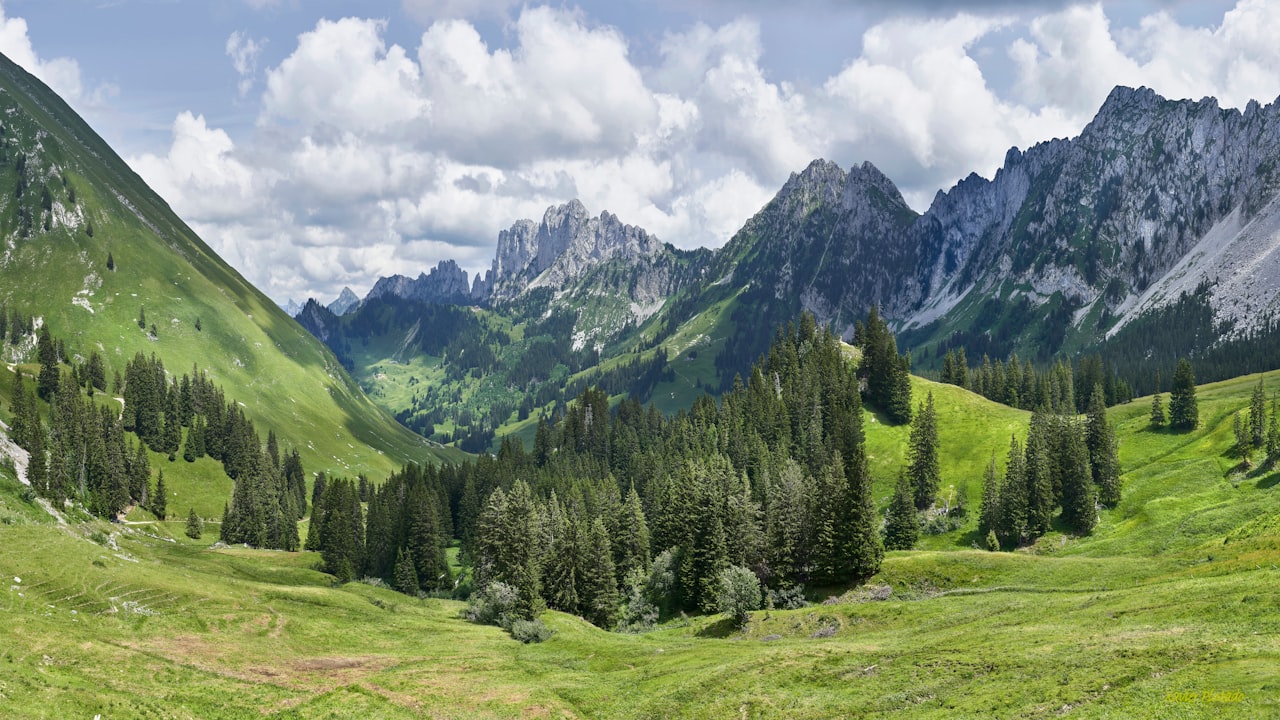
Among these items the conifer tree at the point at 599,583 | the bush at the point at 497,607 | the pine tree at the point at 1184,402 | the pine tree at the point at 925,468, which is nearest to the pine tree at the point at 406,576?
the bush at the point at 497,607

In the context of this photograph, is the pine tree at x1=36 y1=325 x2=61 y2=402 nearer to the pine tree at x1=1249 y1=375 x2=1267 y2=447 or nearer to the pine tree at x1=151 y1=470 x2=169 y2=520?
the pine tree at x1=151 y1=470 x2=169 y2=520

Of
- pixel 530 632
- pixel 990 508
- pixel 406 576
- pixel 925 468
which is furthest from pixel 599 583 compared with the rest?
pixel 925 468

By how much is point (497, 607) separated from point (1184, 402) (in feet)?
447

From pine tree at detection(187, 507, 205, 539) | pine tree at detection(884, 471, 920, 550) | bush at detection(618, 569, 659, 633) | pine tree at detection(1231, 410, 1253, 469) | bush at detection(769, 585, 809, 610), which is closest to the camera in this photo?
bush at detection(769, 585, 809, 610)

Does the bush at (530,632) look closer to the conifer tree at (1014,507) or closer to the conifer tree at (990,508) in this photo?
the conifer tree at (990,508)

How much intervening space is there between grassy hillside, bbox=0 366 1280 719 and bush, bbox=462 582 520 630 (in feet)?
13.1

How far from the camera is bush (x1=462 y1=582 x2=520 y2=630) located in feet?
296

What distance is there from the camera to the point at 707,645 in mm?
68625

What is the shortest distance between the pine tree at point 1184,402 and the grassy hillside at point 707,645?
37.5 meters

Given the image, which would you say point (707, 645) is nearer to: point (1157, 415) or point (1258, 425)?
point (1258, 425)

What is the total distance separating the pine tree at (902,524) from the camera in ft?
388

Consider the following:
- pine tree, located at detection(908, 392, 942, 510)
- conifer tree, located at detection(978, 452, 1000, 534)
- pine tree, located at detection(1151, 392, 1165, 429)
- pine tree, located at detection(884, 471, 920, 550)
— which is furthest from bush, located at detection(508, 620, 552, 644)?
pine tree, located at detection(1151, 392, 1165, 429)

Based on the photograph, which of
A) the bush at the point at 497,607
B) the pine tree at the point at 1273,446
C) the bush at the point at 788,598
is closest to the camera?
the bush at the point at 497,607

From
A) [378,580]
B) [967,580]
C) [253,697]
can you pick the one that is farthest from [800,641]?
[378,580]
